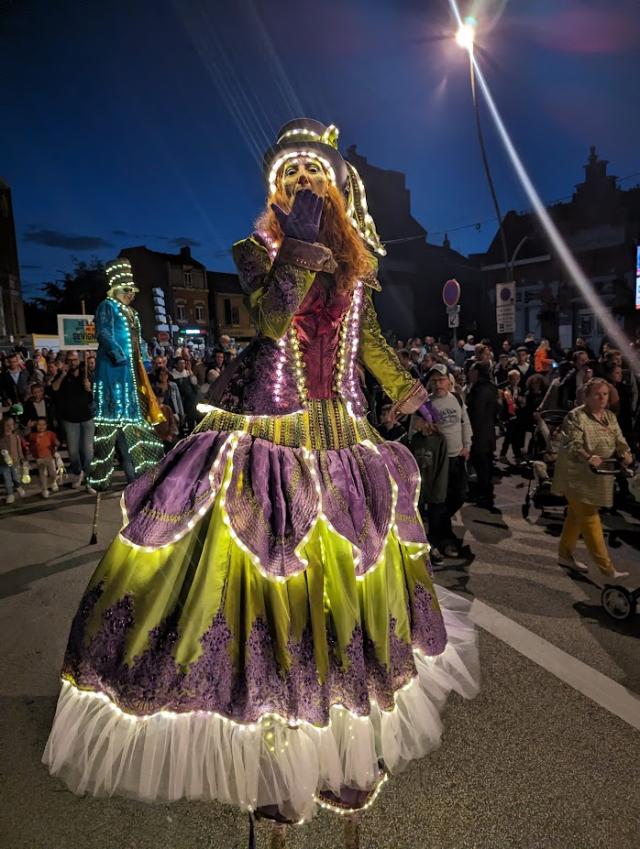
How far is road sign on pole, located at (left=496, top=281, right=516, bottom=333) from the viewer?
15.6 meters

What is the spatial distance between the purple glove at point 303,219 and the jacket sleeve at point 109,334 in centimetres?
403

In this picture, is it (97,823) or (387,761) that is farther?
(97,823)

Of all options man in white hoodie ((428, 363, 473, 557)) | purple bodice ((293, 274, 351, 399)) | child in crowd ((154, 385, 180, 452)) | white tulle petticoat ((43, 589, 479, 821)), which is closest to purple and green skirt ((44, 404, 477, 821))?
white tulle petticoat ((43, 589, 479, 821))

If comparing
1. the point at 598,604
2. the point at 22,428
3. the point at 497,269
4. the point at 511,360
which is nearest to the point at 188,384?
the point at 22,428

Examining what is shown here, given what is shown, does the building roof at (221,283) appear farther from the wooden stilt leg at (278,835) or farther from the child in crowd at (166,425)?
the wooden stilt leg at (278,835)

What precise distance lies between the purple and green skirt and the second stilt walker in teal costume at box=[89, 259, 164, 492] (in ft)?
12.4

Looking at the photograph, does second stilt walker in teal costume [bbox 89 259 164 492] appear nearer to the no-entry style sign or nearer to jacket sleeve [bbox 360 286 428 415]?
jacket sleeve [bbox 360 286 428 415]

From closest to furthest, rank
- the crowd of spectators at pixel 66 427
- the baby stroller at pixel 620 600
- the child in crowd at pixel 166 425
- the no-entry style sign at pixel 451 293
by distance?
1. the baby stroller at pixel 620 600
2. the child in crowd at pixel 166 425
3. the crowd of spectators at pixel 66 427
4. the no-entry style sign at pixel 451 293

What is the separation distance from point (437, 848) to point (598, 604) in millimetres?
2858

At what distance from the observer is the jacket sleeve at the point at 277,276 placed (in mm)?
1950

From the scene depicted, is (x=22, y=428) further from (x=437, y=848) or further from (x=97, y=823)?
(x=437, y=848)

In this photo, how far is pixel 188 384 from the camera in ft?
40.7

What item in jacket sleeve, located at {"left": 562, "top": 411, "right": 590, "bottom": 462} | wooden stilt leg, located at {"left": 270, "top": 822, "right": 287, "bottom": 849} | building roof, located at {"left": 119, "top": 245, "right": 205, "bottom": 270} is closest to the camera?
wooden stilt leg, located at {"left": 270, "top": 822, "right": 287, "bottom": 849}

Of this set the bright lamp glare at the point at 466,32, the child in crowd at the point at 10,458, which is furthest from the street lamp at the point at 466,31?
the child in crowd at the point at 10,458
